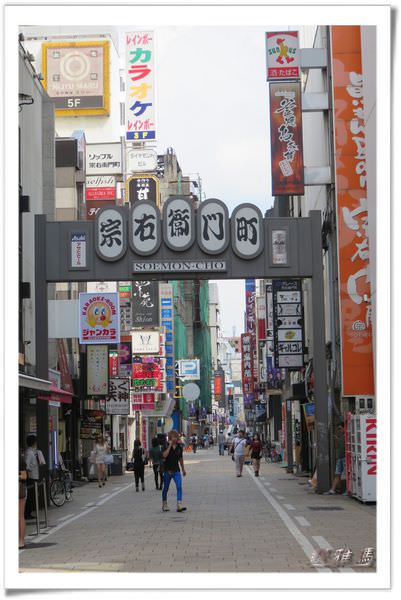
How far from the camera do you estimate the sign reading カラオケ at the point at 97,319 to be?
39.5 metres

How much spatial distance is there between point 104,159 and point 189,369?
30.2 meters

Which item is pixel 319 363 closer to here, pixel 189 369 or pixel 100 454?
pixel 100 454

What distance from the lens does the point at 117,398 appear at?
46438 mm

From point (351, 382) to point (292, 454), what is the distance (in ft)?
55.2

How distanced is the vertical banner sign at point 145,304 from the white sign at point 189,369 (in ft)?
66.1

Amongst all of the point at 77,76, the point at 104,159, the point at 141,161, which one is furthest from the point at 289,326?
the point at 77,76

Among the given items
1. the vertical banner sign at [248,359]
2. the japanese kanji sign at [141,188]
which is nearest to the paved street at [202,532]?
the japanese kanji sign at [141,188]

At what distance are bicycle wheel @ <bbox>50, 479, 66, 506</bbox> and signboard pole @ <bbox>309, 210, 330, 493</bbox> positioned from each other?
23.6ft

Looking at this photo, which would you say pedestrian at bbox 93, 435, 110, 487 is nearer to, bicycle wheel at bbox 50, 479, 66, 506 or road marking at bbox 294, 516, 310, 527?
bicycle wheel at bbox 50, 479, 66, 506

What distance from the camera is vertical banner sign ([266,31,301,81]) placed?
105 ft

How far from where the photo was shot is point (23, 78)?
3117 centimetres

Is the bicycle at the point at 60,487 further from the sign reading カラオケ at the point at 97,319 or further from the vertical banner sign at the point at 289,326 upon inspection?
the vertical banner sign at the point at 289,326

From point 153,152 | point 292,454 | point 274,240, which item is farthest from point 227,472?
point 153,152
